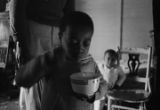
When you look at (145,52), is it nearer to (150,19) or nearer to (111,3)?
(150,19)

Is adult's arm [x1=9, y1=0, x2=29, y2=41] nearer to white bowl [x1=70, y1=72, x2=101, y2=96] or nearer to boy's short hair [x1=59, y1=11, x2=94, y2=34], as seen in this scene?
boy's short hair [x1=59, y1=11, x2=94, y2=34]

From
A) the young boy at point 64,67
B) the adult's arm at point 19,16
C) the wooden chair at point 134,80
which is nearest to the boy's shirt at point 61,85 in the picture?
the young boy at point 64,67

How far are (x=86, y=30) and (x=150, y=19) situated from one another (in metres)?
0.32

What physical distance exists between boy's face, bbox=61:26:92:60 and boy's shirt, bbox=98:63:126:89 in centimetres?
25

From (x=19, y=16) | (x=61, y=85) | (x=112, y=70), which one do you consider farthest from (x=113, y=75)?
(x=19, y=16)

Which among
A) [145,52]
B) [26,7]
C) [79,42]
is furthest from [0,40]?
[145,52]

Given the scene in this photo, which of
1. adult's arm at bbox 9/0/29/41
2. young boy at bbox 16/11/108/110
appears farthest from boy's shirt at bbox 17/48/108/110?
adult's arm at bbox 9/0/29/41

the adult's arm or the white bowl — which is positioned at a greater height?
the adult's arm

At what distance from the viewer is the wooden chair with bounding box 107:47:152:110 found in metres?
0.90

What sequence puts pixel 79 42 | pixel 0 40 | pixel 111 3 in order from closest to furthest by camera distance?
pixel 79 42, pixel 111 3, pixel 0 40

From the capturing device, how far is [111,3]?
0.78m

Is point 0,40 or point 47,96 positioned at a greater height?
point 0,40

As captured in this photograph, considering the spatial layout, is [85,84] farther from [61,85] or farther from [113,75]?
[113,75]

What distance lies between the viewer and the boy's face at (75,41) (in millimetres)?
605
